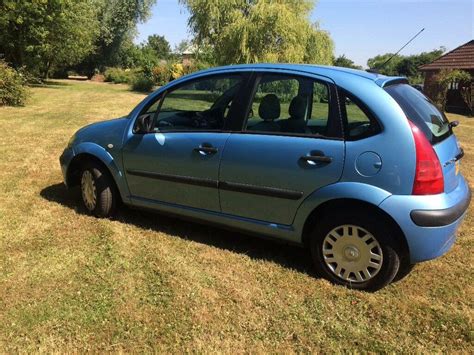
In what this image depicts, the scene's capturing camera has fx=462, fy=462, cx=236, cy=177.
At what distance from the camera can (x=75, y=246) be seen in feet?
14.1

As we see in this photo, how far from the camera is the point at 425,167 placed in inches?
125

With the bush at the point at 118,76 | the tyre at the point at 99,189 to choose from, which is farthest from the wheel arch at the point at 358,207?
the bush at the point at 118,76

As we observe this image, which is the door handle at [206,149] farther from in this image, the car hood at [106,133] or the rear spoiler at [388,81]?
the rear spoiler at [388,81]

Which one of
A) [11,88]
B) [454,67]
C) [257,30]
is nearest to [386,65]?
[11,88]

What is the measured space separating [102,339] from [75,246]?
5.08ft

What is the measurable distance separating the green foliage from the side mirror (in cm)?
2274

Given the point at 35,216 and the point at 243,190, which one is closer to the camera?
the point at 243,190

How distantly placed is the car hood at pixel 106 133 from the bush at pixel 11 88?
12.5 m

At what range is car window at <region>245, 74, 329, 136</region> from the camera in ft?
12.0

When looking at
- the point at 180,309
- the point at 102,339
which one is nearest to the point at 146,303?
the point at 180,309

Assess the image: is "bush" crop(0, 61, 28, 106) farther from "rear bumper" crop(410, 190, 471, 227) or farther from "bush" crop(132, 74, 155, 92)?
"bush" crop(132, 74, 155, 92)

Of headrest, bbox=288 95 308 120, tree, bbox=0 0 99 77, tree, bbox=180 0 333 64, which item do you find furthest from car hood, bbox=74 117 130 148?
tree, bbox=0 0 99 77

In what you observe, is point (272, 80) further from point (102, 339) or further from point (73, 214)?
point (73, 214)

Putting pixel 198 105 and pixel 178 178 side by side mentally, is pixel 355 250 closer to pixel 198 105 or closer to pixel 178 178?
pixel 178 178
